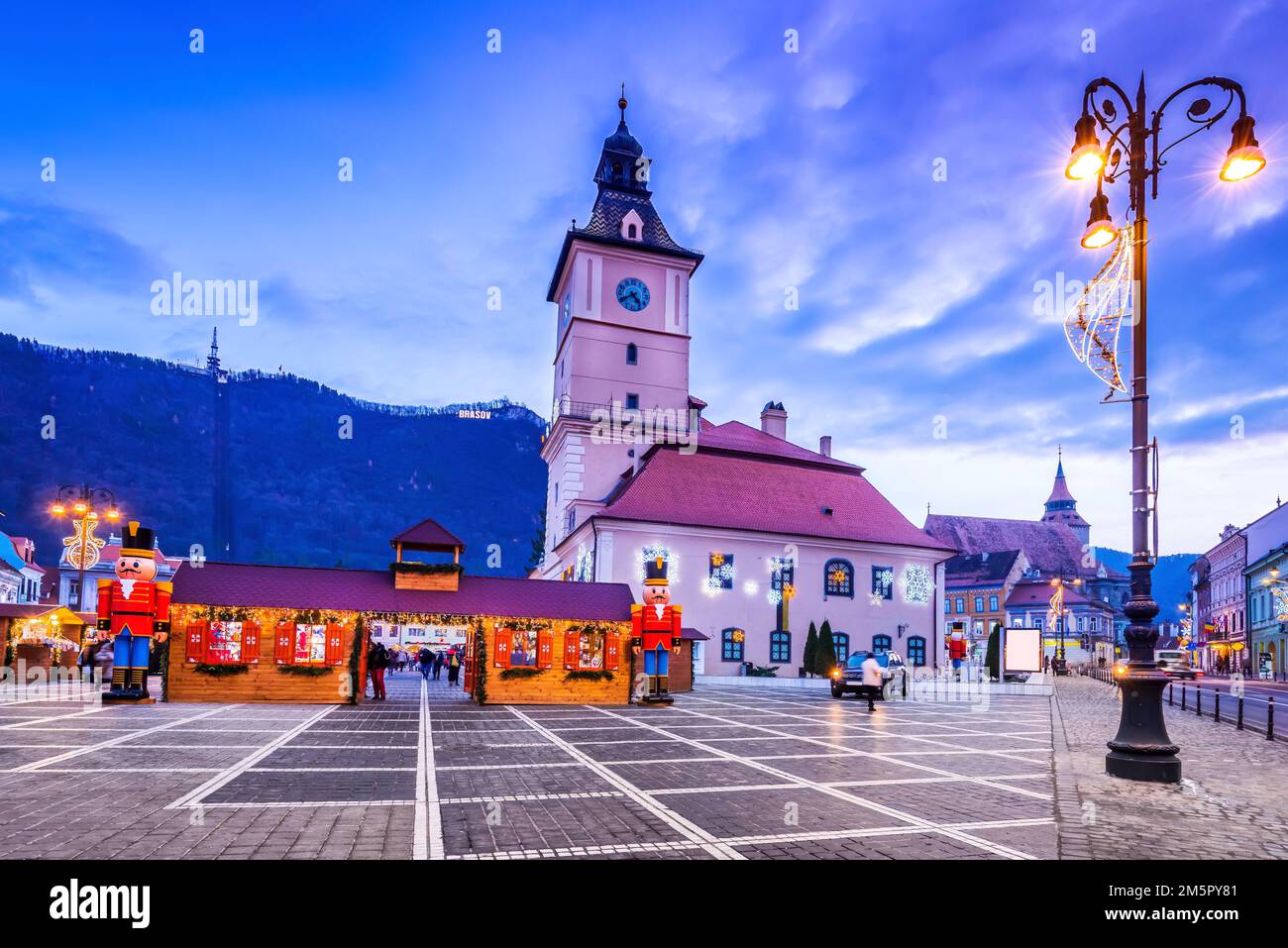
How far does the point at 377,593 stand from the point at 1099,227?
21.2 metres

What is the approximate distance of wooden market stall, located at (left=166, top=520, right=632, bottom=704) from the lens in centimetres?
2317

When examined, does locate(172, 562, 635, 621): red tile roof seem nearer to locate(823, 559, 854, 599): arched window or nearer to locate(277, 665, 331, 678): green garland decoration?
locate(277, 665, 331, 678): green garland decoration

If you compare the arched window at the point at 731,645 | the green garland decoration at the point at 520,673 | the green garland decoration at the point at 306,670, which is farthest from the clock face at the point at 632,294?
the green garland decoration at the point at 306,670

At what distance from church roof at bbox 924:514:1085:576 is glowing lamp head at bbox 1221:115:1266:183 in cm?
9447

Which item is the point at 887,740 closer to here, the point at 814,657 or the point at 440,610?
the point at 440,610

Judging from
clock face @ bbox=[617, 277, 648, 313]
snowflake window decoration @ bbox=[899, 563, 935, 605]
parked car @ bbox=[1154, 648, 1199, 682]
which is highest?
clock face @ bbox=[617, 277, 648, 313]

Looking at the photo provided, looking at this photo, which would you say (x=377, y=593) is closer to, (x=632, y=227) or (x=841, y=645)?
(x=841, y=645)

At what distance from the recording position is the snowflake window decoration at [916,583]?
4394 centimetres

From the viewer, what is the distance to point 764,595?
133 ft

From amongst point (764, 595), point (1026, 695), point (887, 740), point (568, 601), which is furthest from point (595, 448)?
point (887, 740)

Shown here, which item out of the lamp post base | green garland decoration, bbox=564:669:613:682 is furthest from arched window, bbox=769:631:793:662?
the lamp post base

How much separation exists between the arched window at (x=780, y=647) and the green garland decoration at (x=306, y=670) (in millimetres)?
22419

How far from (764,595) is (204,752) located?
30754mm
